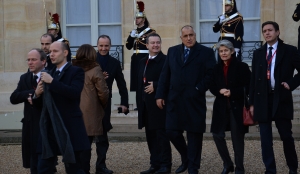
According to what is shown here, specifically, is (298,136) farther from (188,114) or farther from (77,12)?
(77,12)

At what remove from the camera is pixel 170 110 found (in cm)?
920

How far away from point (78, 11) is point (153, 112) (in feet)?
27.0

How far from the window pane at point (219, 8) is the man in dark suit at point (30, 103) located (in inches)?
340

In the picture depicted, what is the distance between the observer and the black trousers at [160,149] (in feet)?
31.7

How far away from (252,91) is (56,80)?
264cm

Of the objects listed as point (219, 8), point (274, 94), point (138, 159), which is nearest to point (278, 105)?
point (274, 94)

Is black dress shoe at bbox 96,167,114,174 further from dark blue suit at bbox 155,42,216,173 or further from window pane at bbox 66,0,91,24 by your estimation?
window pane at bbox 66,0,91,24

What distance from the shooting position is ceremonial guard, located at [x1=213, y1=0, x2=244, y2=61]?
13602mm

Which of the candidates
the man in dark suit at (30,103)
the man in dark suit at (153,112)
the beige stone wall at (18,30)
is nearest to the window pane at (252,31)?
the beige stone wall at (18,30)

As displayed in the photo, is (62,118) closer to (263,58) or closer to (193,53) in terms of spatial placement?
(193,53)

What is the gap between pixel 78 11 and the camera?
17.6 meters

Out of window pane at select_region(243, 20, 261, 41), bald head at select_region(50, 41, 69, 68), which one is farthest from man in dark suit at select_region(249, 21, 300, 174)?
window pane at select_region(243, 20, 261, 41)

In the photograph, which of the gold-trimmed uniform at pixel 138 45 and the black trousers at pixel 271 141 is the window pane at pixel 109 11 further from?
the black trousers at pixel 271 141

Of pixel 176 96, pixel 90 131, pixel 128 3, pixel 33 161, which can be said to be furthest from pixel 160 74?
pixel 128 3
